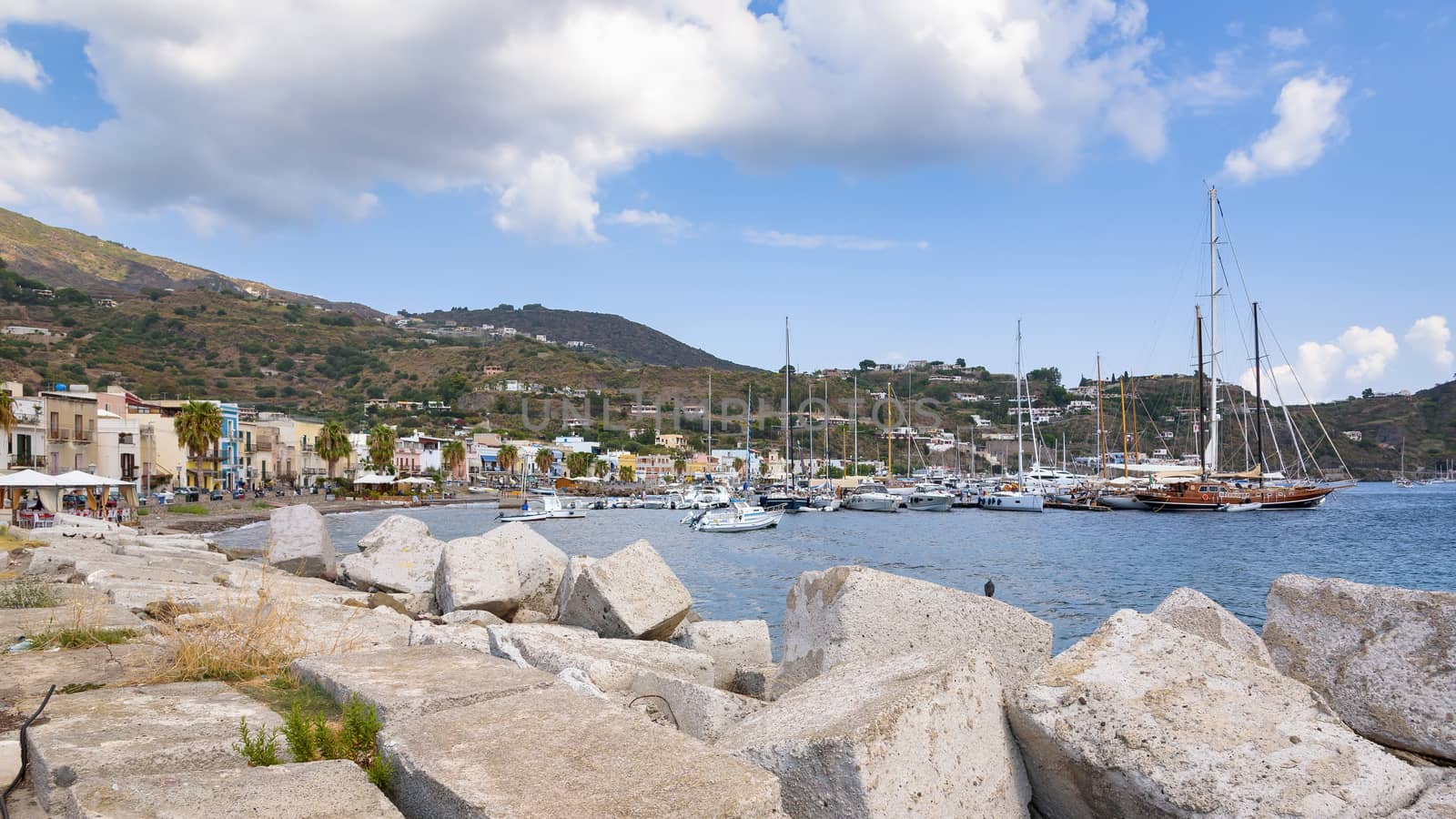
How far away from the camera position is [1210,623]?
6.13 meters

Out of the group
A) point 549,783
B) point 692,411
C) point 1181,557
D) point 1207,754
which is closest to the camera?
point 549,783

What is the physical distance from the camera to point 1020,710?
4262 millimetres

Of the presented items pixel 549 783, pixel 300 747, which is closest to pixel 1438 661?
pixel 549 783

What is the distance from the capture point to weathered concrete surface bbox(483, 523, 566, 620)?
44.8 feet

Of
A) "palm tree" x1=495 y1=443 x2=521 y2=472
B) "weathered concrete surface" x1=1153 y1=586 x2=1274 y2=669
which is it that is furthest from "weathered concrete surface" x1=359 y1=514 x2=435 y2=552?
"palm tree" x1=495 y1=443 x2=521 y2=472

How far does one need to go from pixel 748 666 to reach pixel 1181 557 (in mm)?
32192

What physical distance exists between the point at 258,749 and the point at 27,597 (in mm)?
6803

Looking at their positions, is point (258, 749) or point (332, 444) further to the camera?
point (332, 444)

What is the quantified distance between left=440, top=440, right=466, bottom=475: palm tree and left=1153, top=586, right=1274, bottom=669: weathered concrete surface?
118 m

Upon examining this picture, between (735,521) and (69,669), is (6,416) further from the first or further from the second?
(69,669)

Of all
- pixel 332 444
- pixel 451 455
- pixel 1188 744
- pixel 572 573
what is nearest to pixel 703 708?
pixel 1188 744

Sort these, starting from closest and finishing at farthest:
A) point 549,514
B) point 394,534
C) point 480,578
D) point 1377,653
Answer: point 1377,653 → point 480,578 → point 394,534 → point 549,514

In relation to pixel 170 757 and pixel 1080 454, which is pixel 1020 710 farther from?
pixel 1080 454

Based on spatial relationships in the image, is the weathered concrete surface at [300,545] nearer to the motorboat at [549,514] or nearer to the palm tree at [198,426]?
the palm tree at [198,426]
